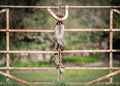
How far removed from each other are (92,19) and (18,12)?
3.58 metres

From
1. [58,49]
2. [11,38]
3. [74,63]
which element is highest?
[58,49]

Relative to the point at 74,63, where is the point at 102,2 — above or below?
above

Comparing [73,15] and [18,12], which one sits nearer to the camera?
[18,12]

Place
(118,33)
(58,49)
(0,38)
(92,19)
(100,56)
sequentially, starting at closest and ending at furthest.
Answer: (58,49)
(0,38)
(118,33)
(92,19)
(100,56)

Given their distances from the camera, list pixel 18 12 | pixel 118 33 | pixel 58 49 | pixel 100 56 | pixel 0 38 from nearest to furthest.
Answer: pixel 58 49
pixel 0 38
pixel 18 12
pixel 118 33
pixel 100 56

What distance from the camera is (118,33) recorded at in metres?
15.8

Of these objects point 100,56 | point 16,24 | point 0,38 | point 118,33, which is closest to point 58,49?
point 0,38

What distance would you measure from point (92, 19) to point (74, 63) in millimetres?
1962

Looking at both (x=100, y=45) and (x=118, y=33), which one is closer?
(x=118, y=33)

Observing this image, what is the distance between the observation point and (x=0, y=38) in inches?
520

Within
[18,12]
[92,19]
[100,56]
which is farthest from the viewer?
[100,56]

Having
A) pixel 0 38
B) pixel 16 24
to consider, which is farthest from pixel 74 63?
pixel 0 38

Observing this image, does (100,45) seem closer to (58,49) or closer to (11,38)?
(11,38)

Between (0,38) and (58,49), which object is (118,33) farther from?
(58,49)
